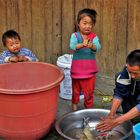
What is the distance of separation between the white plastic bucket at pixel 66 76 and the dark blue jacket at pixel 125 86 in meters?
1.09

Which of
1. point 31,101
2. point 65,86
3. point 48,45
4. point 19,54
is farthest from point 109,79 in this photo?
point 31,101

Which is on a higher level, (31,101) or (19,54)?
(19,54)

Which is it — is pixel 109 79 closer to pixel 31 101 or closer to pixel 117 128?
pixel 117 128

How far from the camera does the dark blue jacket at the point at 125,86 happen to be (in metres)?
4.31

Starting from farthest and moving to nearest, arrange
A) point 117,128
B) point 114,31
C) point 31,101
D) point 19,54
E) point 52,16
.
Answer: point 52,16 < point 114,31 < point 19,54 < point 117,128 < point 31,101

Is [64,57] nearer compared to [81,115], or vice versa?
[81,115]

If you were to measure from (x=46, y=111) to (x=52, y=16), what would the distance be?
1.87 m

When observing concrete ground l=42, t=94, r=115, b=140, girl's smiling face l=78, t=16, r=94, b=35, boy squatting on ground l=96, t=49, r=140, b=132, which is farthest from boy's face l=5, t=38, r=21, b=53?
boy squatting on ground l=96, t=49, r=140, b=132

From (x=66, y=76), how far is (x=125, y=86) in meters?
1.22

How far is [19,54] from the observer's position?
4.89 metres

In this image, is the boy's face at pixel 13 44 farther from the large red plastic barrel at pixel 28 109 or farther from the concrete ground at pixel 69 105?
the concrete ground at pixel 69 105

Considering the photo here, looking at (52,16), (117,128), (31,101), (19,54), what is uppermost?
(52,16)

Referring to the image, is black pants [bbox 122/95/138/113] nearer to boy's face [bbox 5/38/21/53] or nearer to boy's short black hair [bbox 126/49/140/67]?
boy's short black hair [bbox 126/49/140/67]

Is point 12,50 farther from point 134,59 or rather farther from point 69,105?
point 134,59
